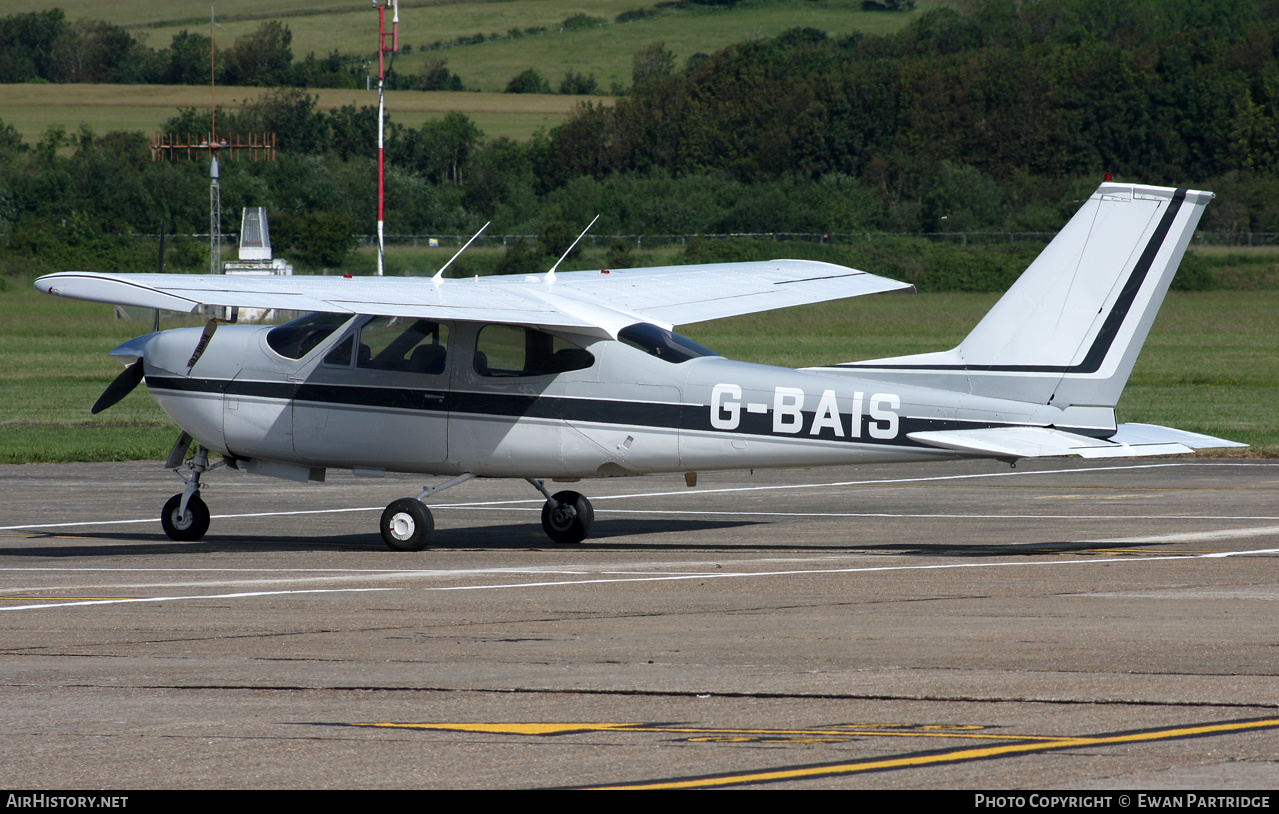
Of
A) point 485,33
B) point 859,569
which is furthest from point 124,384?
point 485,33

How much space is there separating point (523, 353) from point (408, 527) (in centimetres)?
188

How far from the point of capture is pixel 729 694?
8.01 m

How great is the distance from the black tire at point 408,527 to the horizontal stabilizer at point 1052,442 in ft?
14.3

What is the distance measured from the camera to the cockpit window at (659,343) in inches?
553

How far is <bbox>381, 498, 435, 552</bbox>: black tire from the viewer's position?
14133 millimetres

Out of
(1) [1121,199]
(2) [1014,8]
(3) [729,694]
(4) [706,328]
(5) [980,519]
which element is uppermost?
(2) [1014,8]

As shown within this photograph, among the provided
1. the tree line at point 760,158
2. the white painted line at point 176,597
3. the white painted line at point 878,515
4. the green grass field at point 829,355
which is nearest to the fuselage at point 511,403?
the white painted line at point 176,597

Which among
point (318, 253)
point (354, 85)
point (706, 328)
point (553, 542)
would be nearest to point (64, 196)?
point (318, 253)

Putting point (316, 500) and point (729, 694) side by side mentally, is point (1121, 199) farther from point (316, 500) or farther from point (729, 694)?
point (316, 500)

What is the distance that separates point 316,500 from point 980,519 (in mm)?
7839

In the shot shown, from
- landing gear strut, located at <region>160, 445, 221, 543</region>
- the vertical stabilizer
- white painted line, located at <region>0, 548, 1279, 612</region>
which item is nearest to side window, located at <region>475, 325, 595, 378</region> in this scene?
white painted line, located at <region>0, 548, 1279, 612</region>

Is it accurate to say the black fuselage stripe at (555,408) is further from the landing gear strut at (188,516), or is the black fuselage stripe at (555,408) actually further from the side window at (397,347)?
the landing gear strut at (188,516)

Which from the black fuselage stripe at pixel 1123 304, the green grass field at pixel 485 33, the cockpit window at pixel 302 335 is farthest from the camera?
the green grass field at pixel 485 33

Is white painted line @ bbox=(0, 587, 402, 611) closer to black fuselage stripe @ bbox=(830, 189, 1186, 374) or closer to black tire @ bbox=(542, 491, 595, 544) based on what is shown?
black tire @ bbox=(542, 491, 595, 544)
